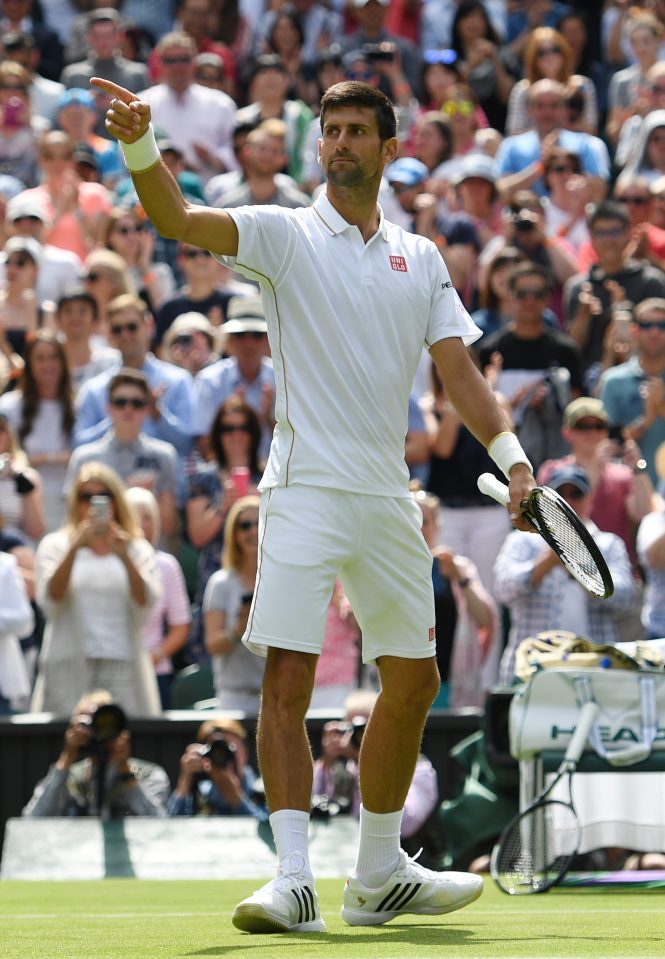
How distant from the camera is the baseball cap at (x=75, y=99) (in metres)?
16.1

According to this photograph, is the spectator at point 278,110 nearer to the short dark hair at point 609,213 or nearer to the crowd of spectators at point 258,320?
the crowd of spectators at point 258,320

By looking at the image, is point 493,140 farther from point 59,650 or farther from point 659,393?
point 59,650

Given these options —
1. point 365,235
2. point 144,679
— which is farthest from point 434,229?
point 365,235

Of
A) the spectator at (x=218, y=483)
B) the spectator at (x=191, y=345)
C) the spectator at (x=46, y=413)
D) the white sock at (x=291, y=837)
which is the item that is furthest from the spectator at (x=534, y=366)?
the white sock at (x=291, y=837)

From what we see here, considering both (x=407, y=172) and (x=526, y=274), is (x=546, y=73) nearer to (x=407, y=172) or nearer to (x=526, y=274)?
(x=407, y=172)

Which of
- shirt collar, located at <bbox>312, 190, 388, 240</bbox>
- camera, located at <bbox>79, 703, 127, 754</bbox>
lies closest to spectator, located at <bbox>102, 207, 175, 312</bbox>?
camera, located at <bbox>79, 703, 127, 754</bbox>

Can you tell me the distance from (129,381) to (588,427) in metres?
2.66

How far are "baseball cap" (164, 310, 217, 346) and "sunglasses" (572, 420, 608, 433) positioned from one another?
3111mm

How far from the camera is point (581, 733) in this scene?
7723 mm

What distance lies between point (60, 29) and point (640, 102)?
20.0 ft

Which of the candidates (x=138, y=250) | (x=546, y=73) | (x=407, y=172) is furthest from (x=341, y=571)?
(x=546, y=73)

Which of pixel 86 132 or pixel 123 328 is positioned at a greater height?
pixel 86 132

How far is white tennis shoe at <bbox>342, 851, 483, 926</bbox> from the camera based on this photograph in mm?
5504

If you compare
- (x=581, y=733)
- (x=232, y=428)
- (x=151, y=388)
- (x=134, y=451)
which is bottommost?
(x=581, y=733)
